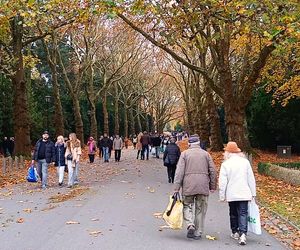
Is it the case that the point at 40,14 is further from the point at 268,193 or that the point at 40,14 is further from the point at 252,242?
the point at 252,242

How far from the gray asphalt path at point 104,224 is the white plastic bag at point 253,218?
23 centimetres

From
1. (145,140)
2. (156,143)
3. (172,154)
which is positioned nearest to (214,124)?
(156,143)

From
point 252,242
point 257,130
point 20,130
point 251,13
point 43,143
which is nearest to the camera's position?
point 252,242

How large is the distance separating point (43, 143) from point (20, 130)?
37.9 feet

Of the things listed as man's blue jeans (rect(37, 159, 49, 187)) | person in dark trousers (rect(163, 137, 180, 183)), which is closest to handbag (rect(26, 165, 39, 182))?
man's blue jeans (rect(37, 159, 49, 187))

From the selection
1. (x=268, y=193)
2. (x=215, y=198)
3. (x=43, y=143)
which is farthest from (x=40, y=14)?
(x=268, y=193)

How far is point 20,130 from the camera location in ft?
93.1

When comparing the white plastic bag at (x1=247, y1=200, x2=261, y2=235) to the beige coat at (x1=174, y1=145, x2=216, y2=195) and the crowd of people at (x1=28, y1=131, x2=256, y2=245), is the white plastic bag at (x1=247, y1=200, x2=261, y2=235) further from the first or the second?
the beige coat at (x1=174, y1=145, x2=216, y2=195)

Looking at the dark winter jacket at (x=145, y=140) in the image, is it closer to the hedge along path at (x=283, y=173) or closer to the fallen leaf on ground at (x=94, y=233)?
the hedge along path at (x=283, y=173)

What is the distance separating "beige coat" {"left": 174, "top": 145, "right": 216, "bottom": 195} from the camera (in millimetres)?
→ 8695

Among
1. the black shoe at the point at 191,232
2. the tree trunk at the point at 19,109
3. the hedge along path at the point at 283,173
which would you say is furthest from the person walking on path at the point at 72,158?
the tree trunk at the point at 19,109

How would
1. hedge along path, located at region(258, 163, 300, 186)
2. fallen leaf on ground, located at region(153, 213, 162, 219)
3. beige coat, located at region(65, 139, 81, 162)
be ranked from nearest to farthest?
1. fallen leaf on ground, located at region(153, 213, 162, 219)
2. beige coat, located at region(65, 139, 81, 162)
3. hedge along path, located at region(258, 163, 300, 186)

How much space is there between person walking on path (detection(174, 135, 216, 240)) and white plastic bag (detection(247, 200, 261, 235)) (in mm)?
717

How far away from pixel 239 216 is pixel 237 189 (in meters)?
0.46
